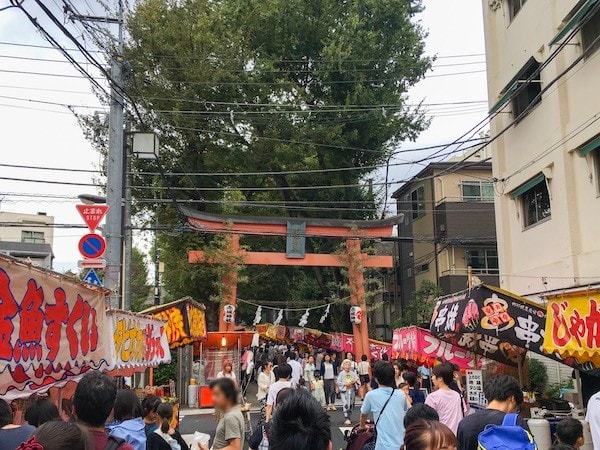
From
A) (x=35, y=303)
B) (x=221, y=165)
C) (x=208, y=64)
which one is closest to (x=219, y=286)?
(x=221, y=165)

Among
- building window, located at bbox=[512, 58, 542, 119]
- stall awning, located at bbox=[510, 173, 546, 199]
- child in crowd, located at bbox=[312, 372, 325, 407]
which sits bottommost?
child in crowd, located at bbox=[312, 372, 325, 407]

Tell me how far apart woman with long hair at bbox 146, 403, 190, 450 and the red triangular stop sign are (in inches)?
214

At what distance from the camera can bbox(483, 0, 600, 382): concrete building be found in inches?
439

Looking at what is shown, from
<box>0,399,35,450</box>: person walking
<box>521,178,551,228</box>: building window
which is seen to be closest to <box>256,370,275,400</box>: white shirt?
<box>521,178,551,228</box>: building window

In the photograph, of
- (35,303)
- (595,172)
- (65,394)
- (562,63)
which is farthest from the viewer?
(562,63)

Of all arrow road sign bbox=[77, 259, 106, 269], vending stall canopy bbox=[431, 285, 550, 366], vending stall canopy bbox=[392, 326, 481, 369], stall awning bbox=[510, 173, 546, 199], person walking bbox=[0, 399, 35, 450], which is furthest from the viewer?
stall awning bbox=[510, 173, 546, 199]

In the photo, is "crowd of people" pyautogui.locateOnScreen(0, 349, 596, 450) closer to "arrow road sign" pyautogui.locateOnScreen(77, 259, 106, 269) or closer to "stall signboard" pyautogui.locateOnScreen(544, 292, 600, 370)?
"stall signboard" pyautogui.locateOnScreen(544, 292, 600, 370)

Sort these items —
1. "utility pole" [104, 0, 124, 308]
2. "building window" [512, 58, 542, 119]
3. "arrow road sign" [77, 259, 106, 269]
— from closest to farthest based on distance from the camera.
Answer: "arrow road sign" [77, 259, 106, 269]
"utility pole" [104, 0, 124, 308]
"building window" [512, 58, 542, 119]

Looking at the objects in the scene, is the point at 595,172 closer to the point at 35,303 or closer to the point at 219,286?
the point at 35,303

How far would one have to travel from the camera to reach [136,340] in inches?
348

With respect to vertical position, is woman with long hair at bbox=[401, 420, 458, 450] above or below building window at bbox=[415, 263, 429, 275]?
below

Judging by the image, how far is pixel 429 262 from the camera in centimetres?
3020

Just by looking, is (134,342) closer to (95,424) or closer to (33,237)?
(95,424)

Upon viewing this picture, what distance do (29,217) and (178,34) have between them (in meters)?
37.7
